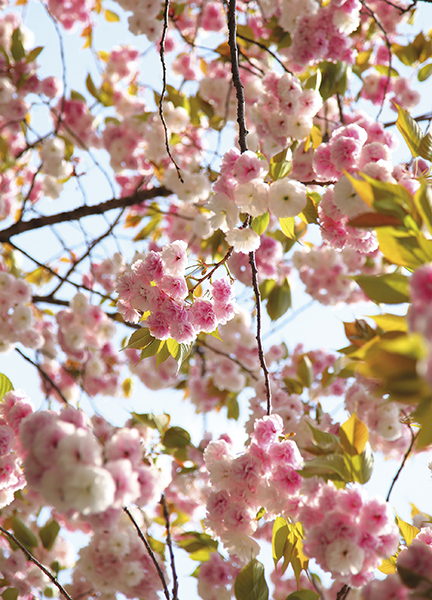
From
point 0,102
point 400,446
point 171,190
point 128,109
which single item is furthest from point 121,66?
point 400,446

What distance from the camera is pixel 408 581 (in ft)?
2.41

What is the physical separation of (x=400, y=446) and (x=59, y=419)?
1.82m

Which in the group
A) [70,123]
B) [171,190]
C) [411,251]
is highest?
[70,123]

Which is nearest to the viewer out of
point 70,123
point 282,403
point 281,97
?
point 281,97

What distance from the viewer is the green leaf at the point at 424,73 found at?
8.61 feet

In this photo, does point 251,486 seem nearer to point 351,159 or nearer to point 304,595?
point 304,595

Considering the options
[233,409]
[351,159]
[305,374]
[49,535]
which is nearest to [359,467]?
[351,159]

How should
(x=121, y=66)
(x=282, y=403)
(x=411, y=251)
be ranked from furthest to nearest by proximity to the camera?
1. (x=121, y=66)
2. (x=282, y=403)
3. (x=411, y=251)

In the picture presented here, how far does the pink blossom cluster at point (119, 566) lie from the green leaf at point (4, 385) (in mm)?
799

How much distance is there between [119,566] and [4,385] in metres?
0.98

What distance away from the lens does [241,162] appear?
1.12 metres

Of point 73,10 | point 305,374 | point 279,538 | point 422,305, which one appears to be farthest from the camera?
point 73,10

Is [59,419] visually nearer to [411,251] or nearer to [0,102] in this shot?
[411,251]

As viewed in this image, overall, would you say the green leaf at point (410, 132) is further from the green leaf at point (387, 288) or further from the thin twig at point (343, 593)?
the thin twig at point (343, 593)
